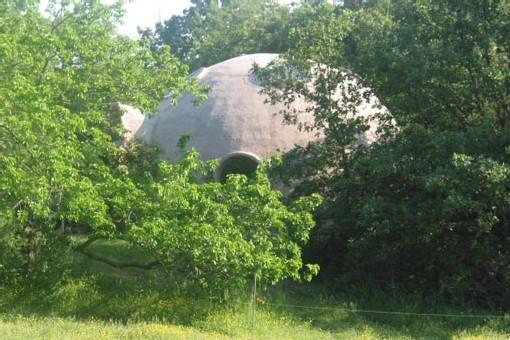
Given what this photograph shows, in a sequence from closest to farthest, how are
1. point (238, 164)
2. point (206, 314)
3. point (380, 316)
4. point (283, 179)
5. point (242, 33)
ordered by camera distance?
point (206, 314) → point (380, 316) → point (283, 179) → point (238, 164) → point (242, 33)

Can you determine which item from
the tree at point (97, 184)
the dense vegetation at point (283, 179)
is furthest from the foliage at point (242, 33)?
the tree at point (97, 184)

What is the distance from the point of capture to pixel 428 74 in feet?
45.4

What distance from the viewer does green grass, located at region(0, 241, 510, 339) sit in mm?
11367

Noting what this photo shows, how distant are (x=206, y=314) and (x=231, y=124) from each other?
20.7 feet

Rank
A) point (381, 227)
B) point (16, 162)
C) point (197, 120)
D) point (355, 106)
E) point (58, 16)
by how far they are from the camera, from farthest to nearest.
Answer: point (197, 120) < point (355, 106) < point (58, 16) < point (381, 227) < point (16, 162)

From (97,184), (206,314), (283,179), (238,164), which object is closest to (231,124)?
(238,164)

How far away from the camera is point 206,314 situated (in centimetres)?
1221

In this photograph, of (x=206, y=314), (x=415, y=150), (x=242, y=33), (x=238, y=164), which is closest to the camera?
(x=206, y=314)

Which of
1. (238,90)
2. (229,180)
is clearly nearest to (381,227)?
(229,180)

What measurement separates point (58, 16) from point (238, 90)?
5190 mm

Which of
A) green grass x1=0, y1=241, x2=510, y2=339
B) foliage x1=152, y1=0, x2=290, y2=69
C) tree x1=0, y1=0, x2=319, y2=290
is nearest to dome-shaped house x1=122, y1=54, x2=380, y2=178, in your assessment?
tree x1=0, y1=0, x2=319, y2=290

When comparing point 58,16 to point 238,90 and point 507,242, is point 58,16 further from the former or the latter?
point 507,242

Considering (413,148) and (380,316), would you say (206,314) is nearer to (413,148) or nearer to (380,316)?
(380,316)

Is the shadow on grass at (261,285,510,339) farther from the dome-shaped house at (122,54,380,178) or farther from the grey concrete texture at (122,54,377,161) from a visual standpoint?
the grey concrete texture at (122,54,377,161)
